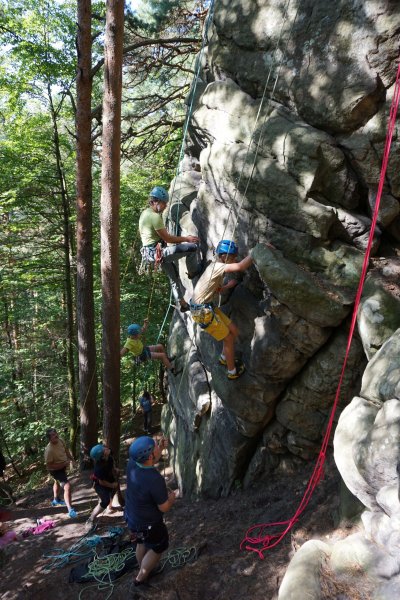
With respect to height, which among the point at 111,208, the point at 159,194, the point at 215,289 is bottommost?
the point at 215,289

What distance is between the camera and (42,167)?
1198cm

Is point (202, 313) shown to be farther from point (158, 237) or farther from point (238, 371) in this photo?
point (158, 237)

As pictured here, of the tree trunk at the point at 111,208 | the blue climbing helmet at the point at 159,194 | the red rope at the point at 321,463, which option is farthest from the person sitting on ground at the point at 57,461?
the blue climbing helmet at the point at 159,194

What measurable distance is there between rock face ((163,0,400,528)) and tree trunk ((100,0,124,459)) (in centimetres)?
172

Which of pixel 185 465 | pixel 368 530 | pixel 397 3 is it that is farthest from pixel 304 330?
pixel 185 465

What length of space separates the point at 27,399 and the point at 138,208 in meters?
7.87

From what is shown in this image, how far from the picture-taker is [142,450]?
430cm

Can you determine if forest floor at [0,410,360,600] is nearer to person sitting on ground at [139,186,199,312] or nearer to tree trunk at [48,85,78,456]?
person sitting on ground at [139,186,199,312]

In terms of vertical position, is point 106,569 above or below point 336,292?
below

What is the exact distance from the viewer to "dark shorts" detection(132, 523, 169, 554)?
14.9 ft

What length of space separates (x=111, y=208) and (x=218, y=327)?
3340mm

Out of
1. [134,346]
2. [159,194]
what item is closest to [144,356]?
[134,346]

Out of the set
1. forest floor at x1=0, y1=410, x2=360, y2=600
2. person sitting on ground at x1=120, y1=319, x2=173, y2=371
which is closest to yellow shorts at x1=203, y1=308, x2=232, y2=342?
forest floor at x1=0, y1=410, x2=360, y2=600

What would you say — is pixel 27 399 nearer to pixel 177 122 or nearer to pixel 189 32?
pixel 177 122
